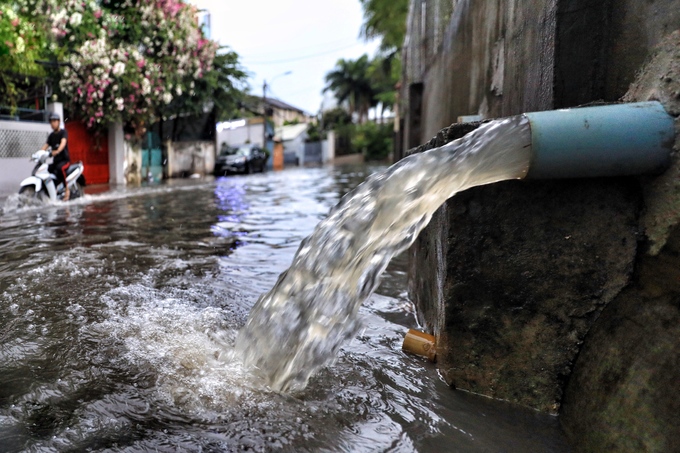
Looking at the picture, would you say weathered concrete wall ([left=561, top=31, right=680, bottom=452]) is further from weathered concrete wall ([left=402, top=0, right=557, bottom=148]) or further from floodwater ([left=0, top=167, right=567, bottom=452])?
weathered concrete wall ([left=402, top=0, right=557, bottom=148])

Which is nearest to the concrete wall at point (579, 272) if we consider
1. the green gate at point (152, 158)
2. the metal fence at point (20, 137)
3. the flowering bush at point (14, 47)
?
the flowering bush at point (14, 47)

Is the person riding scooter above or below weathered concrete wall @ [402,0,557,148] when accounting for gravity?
below

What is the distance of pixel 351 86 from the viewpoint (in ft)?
181

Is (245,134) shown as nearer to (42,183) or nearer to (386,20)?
(386,20)

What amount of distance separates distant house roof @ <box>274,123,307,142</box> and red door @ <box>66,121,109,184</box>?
91.1ft

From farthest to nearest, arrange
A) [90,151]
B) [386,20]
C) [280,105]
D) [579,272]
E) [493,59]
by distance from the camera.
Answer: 1. [280,105]
2. [386,20]
3. [90,151]
4. [493,59]
5. [579,272]

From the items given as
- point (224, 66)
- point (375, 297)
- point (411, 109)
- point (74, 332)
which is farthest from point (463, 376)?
point (224, 66)

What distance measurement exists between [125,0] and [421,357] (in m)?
17.4

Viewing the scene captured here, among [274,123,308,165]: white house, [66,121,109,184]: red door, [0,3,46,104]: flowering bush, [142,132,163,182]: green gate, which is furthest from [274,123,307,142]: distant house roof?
[0,3,46,104]: flowering bush

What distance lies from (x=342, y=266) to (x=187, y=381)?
889mm

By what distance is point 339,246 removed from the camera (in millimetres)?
2580

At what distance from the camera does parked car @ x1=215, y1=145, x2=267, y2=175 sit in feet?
82.0

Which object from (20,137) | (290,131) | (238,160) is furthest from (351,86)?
(20,137)

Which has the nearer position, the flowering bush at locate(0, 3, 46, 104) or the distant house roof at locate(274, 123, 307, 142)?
the flowering bush at locate(0, 3, 46, 104)
